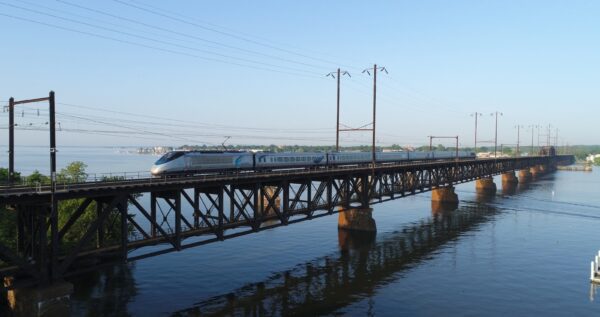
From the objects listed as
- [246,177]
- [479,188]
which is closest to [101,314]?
[246,177]

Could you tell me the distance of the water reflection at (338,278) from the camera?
38000 mm

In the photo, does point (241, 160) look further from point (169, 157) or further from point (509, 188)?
point (509, 188)

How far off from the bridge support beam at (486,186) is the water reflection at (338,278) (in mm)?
68031

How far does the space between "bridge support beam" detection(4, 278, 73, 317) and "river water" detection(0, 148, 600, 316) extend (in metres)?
6.78

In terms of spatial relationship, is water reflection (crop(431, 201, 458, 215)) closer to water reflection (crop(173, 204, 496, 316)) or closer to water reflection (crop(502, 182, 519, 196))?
water reflection (crop(173, 204, 496, 316))

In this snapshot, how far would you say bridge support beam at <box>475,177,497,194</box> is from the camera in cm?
13662

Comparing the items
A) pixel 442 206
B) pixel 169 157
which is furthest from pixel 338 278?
pixel 442 206

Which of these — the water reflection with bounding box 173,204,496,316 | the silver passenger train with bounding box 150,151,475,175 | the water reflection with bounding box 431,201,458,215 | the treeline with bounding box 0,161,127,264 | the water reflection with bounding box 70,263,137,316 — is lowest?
the water reflection with bounding box 173,204,496,316

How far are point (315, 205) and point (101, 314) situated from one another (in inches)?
1038

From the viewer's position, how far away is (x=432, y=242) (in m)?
66.3

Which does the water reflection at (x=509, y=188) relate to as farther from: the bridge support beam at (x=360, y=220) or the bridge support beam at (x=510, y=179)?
the bridge support beam at (x=360, y=220)

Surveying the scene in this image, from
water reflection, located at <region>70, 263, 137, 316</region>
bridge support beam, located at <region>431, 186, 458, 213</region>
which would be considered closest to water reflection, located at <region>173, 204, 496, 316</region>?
water reflection, located at <region>70, 263, 137, 316</region>

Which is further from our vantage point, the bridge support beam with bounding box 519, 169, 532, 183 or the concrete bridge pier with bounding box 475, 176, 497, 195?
the bridge support beam with bounding box 519, 169, 532, 183

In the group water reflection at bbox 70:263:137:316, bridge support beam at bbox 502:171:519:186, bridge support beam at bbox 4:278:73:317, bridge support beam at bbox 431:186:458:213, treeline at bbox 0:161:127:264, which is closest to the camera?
bridge support beam at bbox 4:278:73:317
